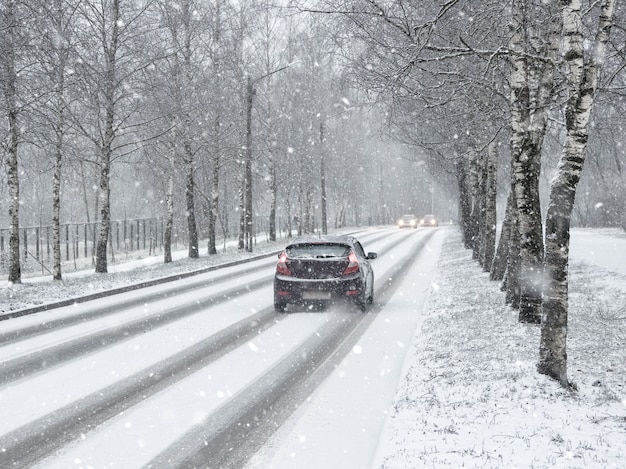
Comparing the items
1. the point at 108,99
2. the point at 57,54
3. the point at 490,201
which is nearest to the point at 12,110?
the point at 57,54

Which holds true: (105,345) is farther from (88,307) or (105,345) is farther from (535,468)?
(535,468)

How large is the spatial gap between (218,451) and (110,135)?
1633cm

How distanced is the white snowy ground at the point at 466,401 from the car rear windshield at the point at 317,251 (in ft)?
5.96

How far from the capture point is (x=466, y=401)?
6.24m

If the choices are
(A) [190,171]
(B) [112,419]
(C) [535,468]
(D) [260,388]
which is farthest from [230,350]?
(A) [190,171]

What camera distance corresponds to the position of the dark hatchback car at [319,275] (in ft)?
40.7

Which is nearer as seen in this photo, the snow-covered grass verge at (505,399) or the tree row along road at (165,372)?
the snow-covered grass verge at (505,399)

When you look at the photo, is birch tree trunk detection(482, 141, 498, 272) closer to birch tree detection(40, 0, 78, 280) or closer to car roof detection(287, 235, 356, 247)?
car roof detection(287, 235, 356, 247)

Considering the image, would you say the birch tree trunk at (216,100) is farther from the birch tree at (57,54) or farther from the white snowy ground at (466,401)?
the white snowy ground at (466,401)

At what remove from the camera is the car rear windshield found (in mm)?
12625

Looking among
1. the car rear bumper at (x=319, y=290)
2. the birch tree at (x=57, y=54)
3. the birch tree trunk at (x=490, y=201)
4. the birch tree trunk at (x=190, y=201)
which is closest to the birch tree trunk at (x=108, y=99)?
the birch tree at (x=57, y=54)

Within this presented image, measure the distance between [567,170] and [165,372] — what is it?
5407 millimetres

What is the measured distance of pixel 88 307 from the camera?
13.8 m

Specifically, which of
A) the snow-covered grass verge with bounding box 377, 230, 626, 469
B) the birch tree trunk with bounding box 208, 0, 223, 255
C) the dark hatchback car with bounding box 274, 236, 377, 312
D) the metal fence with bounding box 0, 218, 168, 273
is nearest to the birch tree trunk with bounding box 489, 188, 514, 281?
the snow-covered grass verge with bounding box 377, 230, 626, 469
